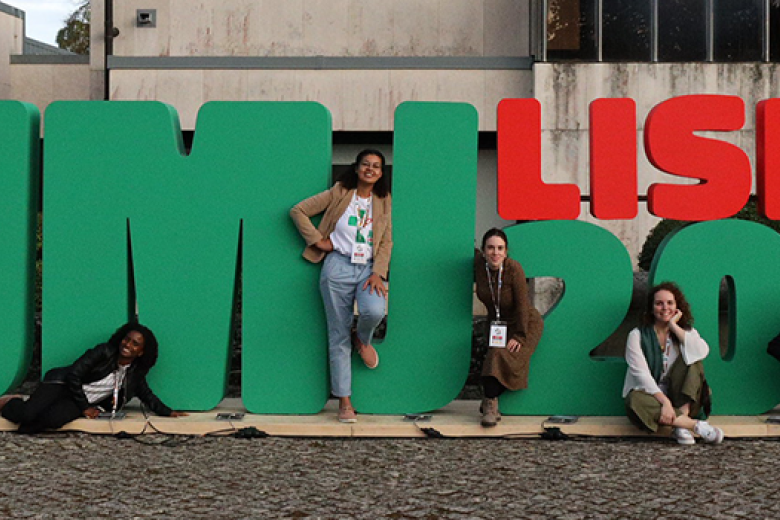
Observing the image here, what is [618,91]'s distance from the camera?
1570cm

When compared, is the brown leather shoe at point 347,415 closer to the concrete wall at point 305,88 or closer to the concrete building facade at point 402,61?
the concrete building facade at point 402,61

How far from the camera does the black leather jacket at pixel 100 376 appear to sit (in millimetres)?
7078

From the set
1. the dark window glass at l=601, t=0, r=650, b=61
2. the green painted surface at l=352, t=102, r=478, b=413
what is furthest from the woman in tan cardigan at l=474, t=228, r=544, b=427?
the dark window glass at l=601, t=0, r=650, b=61

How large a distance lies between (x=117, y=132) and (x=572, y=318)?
11.7 feet

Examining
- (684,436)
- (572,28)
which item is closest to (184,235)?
(684,436)

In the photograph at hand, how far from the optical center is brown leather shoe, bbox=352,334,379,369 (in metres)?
7.39

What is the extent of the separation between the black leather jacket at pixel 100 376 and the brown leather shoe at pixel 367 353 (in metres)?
1.40

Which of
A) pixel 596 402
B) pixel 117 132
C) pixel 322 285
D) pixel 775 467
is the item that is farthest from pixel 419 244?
pixel 775 467

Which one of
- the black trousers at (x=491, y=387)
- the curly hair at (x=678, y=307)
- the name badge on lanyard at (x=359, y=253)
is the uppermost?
the name badge on lanyard at (x=359, y=253)

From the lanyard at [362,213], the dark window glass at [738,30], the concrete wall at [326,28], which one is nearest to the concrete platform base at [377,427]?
the lanyard at [362,213]

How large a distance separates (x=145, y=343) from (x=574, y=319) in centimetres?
303

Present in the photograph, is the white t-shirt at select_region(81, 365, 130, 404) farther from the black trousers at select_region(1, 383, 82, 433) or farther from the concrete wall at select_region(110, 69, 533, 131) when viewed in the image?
the concrete wall at select_region(110, 69, 533, 131)

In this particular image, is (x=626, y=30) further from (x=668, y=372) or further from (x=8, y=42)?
(x=8, y=42)

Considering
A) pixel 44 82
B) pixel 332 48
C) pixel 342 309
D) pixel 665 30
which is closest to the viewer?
pixel 342 309
